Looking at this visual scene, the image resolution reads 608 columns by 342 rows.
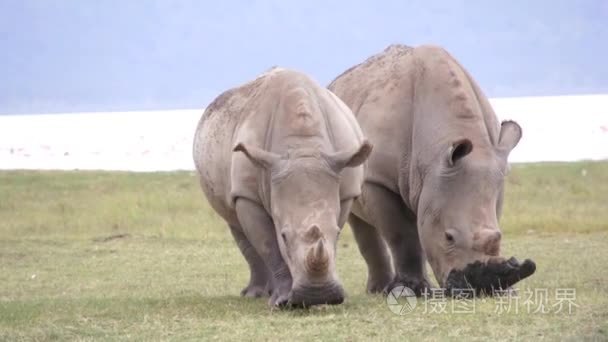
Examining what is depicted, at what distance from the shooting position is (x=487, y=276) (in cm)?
1048

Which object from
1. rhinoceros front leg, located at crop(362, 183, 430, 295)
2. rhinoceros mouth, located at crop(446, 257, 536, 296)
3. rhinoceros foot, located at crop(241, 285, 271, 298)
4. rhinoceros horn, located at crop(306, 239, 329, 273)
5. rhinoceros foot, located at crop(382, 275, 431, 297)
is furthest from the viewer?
rhinoceros foot, located at crop(241, 285, 271, 298)

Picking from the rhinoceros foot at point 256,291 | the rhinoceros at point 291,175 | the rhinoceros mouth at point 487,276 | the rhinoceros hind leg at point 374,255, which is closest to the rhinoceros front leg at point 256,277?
the rhinoceros foot at point 256,291

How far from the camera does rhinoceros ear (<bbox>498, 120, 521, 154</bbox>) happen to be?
1129cm

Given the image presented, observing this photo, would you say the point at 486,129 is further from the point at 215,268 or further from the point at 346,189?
the point at 215,268

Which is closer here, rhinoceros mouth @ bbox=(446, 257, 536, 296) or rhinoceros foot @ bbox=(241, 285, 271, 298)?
rhinoceros mouth @ bbox=(446, 257, 536, 296)

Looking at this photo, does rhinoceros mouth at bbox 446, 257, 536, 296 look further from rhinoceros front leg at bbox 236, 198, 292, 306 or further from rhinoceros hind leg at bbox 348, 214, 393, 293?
rhinoceros hind leg at bbox 348, 214, 393, 293

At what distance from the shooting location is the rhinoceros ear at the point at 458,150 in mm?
10859

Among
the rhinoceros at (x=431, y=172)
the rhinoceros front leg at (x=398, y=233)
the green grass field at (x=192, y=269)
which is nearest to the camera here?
the green grass field at (x=192, y=269)

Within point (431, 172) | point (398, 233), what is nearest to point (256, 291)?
point (398, 233)

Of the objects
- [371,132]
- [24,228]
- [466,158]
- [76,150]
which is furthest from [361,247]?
[76,150]

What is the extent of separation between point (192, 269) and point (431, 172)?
520cm

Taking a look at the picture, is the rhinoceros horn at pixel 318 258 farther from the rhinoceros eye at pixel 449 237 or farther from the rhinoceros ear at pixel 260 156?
the rhinoceros eye at pixel 449 237

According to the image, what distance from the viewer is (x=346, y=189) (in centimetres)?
1071

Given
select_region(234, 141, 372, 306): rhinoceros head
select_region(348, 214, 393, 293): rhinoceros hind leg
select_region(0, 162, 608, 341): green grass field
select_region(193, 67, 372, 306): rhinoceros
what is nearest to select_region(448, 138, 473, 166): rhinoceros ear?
select_region(193, 67, 372, 306): rhinoceros
